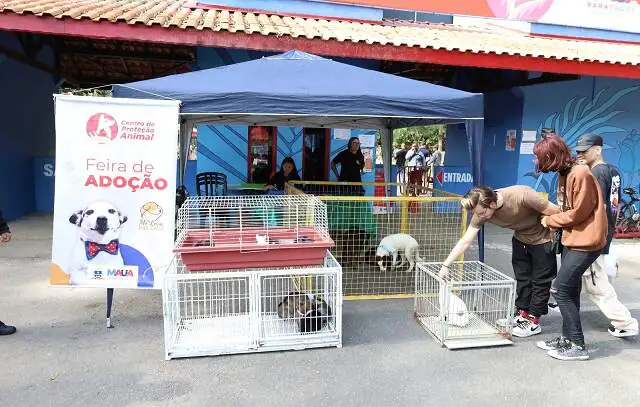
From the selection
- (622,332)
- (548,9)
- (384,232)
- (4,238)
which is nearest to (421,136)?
(548,9)

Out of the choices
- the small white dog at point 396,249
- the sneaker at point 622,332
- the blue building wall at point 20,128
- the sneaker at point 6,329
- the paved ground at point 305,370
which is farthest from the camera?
the blue building wall at point 20,128

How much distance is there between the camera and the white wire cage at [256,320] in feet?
11.7

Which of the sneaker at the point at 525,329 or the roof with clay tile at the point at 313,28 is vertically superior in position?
the roof with clay tile at the point at 313,28

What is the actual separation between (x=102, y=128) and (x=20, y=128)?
7.08 meters

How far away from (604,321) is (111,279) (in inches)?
176

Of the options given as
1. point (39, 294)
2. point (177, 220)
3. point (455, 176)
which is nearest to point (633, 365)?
point (177, 220)

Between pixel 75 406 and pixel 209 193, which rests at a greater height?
pixel 209 193

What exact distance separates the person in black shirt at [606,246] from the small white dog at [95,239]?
146 inches

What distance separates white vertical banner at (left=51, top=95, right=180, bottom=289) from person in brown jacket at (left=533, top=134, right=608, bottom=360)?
2946 mm

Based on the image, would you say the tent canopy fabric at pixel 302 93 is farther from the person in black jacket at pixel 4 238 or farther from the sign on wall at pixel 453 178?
the sign on wall at pixel 453 178

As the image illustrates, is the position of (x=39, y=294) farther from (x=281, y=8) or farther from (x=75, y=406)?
(x=281, y=8)

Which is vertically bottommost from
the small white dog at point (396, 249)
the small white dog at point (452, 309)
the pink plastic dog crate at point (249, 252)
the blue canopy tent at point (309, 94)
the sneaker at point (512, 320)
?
the sneaker at point (512, 320)

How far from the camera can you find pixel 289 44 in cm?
718

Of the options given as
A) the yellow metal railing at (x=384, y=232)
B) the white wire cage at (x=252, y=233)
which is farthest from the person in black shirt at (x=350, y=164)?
the white wire cage at (x=252, y=233)
